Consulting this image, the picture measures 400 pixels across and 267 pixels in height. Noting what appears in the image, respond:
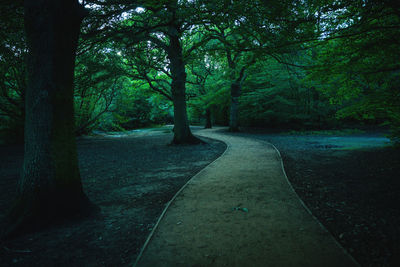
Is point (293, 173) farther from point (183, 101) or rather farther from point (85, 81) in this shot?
point (85, 81)

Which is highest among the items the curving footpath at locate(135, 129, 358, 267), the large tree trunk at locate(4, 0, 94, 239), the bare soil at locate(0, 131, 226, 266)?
the large tree trunk at locate(4, 0, 94, 239)

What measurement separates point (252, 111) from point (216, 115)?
16529 mm

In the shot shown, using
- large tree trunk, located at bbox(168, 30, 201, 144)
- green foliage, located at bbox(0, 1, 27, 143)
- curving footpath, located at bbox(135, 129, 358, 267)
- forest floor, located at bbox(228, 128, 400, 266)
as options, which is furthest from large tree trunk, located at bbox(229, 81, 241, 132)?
curving footpath, located at bbox(135, 129, 358, 267)

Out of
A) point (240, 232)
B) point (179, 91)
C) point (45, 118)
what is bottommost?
point (240, 232)

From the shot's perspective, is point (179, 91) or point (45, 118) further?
point (179, 91)

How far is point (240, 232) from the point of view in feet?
10.4

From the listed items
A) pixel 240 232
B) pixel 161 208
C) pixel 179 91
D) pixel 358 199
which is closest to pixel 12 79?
pixel 179 91

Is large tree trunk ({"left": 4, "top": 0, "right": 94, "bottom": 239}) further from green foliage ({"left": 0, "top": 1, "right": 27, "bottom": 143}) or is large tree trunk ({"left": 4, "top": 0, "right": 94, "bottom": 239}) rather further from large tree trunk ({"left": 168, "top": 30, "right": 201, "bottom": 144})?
large tree trunk ({"left": 168, "top": 30, "right": 201, "bottom": 144})

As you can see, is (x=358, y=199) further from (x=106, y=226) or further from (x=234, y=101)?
(x=234, y=101)

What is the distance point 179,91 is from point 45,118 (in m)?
9.98

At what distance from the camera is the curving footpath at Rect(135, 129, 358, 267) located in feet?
8.43

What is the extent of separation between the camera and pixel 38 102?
3.72 metres

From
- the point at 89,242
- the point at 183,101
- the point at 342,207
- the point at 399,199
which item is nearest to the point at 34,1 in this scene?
the point at 89,242

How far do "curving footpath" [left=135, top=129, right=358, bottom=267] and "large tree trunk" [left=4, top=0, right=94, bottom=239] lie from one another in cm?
207
